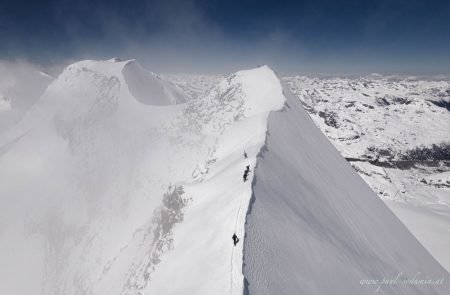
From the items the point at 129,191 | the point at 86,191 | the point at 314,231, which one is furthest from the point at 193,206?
the point at 86,191

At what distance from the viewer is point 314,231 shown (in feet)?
46.2

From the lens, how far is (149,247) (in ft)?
52.1

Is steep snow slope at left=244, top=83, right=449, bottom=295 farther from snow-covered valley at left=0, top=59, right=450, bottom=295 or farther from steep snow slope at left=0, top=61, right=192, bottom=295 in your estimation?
steep snow slope at left=0, top=61, right=192, bottom=295

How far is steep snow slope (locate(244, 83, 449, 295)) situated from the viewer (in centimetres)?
1008

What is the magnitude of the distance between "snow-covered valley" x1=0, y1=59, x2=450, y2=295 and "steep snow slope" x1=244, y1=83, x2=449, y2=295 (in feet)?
0.29

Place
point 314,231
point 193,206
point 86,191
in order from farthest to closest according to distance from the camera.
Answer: point 86,191, point 193,206, point 314,231

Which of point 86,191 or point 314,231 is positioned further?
point 86,191

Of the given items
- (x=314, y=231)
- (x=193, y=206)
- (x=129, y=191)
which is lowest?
(x=129, y=191)

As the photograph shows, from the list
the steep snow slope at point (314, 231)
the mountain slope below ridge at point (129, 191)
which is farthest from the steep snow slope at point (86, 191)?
the steep snow slope at point (314, 231)

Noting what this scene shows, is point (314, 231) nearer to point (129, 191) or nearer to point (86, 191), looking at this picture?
point (129, 191)

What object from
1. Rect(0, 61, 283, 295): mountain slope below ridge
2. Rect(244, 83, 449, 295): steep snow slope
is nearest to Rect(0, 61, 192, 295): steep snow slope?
Rect(0, 61, 283, 295): mountain slope below ridge

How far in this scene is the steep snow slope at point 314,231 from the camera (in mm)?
10078

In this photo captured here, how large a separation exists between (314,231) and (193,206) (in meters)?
6.39

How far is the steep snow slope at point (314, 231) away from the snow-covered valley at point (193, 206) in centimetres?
9
